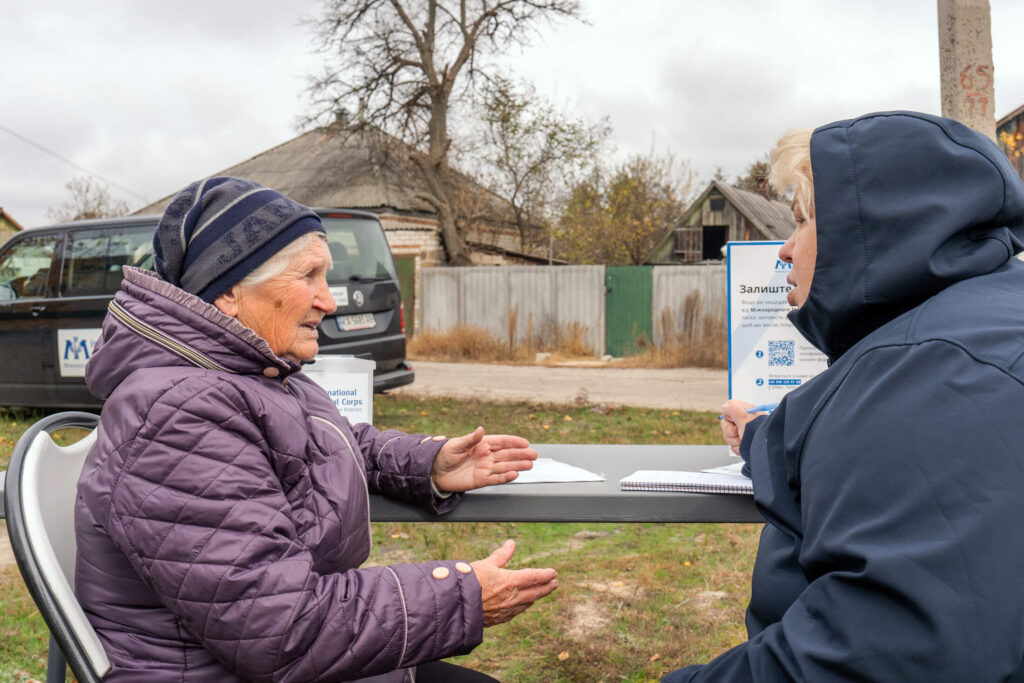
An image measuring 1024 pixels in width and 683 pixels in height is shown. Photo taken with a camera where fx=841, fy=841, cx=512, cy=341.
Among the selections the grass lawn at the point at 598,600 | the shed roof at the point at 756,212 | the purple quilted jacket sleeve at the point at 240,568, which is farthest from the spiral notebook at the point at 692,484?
the shed roof at the point at 756,212

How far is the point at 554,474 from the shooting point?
2.22m

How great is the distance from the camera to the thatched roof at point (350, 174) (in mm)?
25094

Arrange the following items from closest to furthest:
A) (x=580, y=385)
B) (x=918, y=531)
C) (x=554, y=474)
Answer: (x=918, y=531) < (x=554, y=474) < (x=580, y=385)

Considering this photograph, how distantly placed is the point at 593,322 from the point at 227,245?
1734cm

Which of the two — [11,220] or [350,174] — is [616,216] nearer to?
[350,174]

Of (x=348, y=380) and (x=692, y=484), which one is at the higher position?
(x=348, y=380)

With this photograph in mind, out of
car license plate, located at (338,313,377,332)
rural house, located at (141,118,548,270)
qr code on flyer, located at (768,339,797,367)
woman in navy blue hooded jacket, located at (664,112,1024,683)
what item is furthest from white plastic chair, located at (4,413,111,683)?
rural house, located at (141,118,548,270)

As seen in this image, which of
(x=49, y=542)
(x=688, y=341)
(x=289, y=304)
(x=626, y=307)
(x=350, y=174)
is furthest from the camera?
(x=350, y=174)

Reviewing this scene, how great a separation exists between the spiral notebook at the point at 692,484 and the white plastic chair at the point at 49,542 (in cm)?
119

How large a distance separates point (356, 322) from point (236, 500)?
683 cm

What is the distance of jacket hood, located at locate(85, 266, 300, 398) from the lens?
153cm

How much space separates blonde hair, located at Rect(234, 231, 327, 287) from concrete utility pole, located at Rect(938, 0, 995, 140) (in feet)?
9.81

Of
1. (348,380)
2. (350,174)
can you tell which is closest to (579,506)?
(348,380)

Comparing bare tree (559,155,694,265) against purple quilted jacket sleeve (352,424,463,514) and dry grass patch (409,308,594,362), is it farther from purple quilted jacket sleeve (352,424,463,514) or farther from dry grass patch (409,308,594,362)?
purple quilted jacket sleeve (352,424,463,514)
